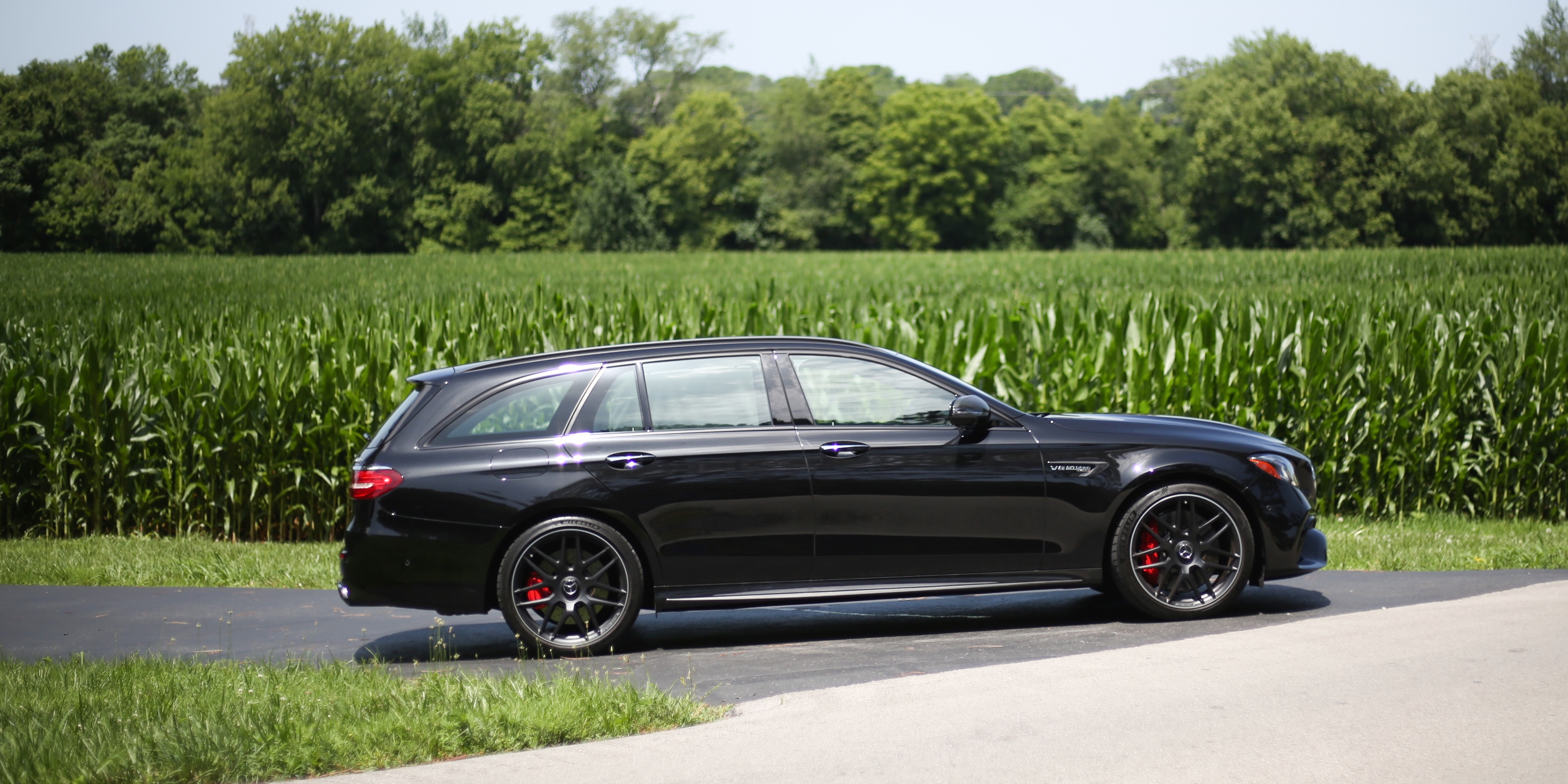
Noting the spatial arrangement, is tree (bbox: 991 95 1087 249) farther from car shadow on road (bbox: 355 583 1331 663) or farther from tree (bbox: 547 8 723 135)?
car shadow on road (bbox: 355 583 1331 663)

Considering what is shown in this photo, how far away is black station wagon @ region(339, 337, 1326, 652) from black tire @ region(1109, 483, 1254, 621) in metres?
0.01

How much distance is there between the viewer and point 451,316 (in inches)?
508

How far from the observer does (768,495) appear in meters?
6.24

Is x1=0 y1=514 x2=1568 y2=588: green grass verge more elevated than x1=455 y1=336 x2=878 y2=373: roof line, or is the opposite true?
x1=455 y1=336 x2=878 y2=373: roof line

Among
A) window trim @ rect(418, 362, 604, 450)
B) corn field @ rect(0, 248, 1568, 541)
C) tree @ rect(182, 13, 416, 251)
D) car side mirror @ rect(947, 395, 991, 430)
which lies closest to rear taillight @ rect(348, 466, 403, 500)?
window trim @ rect(418, 362, 604, 450)

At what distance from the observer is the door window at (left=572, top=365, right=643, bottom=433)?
20.7 feet

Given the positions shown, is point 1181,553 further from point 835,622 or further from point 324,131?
point 324,131

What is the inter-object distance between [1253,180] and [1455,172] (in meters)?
12.4

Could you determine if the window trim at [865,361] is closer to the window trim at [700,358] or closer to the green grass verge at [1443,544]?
the window trim at [700,358]

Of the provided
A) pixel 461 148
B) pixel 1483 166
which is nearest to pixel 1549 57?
pixel 1483 166

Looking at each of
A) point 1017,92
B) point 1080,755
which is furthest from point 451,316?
point 1017,92

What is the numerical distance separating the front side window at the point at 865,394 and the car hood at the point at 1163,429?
68cm

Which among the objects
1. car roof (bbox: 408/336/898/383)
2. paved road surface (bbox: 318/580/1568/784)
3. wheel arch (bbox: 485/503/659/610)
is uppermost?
car roof (bbox: 408/336/898/383)

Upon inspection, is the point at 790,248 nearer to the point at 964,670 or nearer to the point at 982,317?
the point at 982,317
